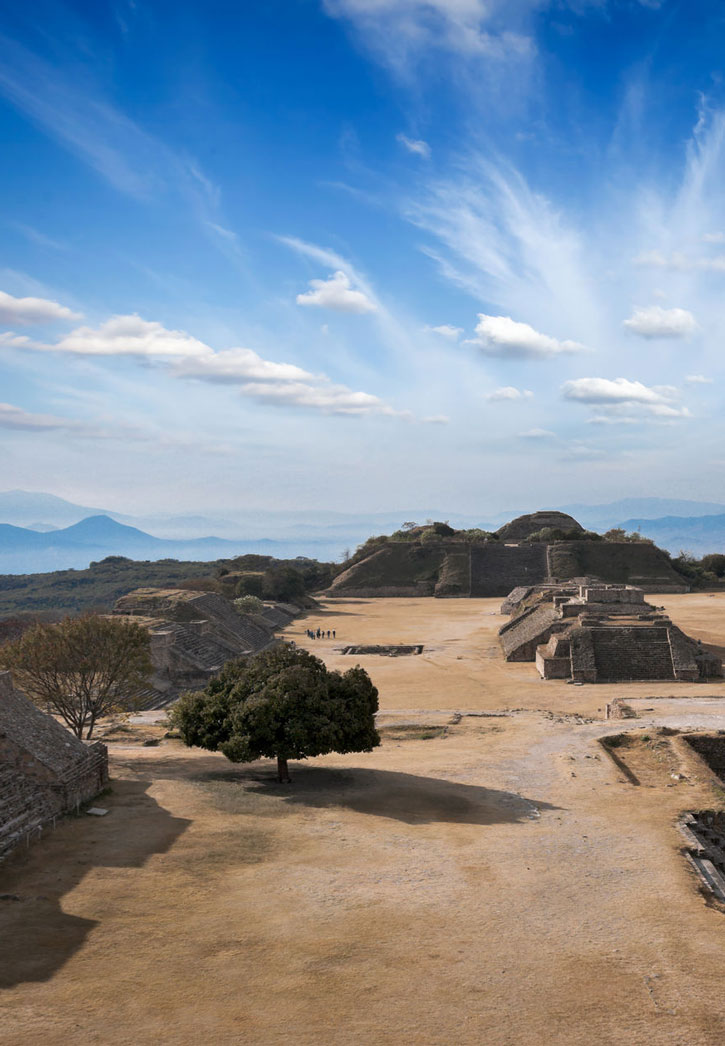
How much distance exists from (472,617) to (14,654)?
52104 millimetres

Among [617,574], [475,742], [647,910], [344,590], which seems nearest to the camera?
[647,910]

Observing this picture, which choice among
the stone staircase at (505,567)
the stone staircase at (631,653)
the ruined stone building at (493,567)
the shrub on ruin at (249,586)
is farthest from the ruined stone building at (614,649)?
the stone staircase at (505,567)

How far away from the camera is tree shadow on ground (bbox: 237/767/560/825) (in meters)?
20.9

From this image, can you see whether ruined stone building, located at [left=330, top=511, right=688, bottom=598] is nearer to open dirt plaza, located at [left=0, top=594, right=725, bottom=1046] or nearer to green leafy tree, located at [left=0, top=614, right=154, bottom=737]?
green leafy tree, located at [left=0, top=614, right=154, bottom=737]

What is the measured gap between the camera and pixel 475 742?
30.0 m

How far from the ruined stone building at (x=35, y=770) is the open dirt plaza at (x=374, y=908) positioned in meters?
0.66

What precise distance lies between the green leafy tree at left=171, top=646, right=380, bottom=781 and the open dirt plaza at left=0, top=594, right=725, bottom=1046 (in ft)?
4.32

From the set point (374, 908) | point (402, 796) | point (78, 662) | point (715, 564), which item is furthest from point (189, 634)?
point (715, 564)

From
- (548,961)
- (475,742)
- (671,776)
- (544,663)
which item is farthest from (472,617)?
(548,961)

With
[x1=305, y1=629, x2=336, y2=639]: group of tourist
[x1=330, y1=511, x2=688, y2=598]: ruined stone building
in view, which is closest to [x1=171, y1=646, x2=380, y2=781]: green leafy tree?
[x1=305, y1=629, x2=336, y2=639]: group of tourist

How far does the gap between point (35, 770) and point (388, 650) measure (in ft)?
121

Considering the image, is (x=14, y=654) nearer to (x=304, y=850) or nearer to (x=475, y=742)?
(x=304, y=850)

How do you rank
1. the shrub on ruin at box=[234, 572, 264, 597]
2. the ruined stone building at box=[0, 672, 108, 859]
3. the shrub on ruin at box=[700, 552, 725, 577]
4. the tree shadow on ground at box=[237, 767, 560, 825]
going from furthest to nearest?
the shrub on ruin at box=[700, 552, 725, 577]
the shrub on ruin at box=[234, 572, 264, 597]
the tree shadow on ground at box=[237, 767, 560, 825]
the ruined stone building at box=[0, 672, 108, 859]

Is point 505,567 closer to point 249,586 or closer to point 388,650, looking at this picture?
point 249,586
